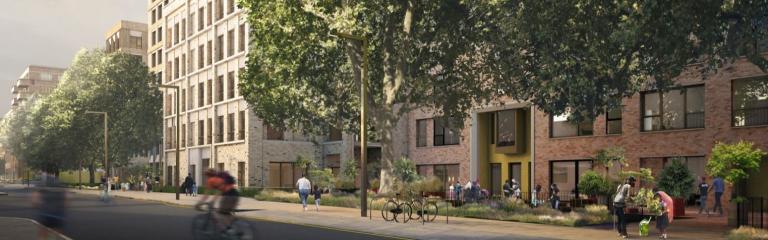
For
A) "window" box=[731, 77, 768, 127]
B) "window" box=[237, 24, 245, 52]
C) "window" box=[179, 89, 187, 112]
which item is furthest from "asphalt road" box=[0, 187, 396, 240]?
"window" box=[179, 89, 187, 112]

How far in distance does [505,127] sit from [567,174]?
260 inches

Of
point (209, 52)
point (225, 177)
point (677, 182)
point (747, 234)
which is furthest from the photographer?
point (209, 52)

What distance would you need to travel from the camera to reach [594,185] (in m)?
30.0

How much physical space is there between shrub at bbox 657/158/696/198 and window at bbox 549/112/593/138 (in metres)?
11.0

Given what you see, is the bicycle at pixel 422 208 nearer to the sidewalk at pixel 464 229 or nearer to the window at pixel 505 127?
the sidewalk at pixel 464 229

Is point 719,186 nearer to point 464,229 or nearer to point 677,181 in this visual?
point 677,181

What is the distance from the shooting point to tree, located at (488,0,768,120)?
771 inches

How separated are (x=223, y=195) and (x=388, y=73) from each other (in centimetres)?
1839

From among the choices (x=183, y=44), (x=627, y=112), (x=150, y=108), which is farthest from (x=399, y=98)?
(x=150, y=108)

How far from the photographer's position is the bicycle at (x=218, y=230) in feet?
49.0

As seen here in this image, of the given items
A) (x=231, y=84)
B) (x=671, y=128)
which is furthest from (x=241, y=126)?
(x=671, y=128)

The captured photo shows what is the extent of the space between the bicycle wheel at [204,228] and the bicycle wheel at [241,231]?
52cm

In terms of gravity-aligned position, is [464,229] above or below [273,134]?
below

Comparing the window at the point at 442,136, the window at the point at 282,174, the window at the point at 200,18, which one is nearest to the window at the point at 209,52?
the window at the point at 200,18
